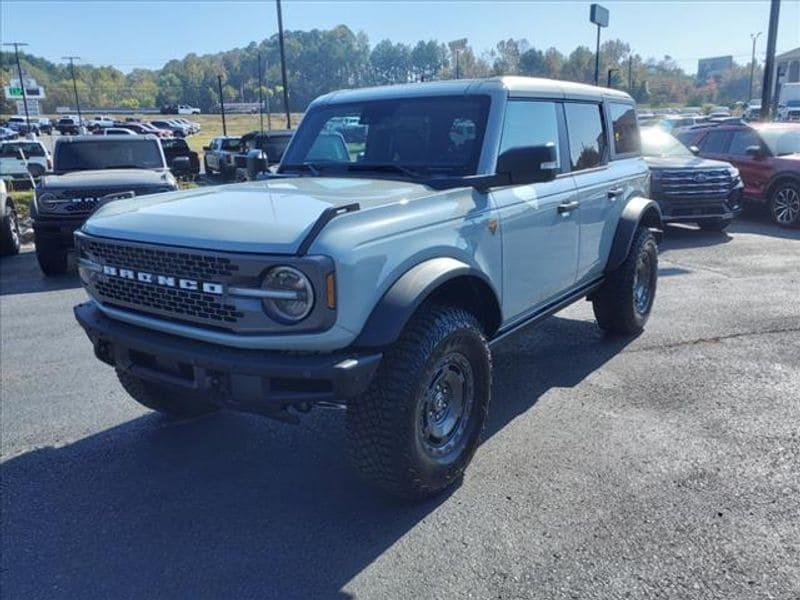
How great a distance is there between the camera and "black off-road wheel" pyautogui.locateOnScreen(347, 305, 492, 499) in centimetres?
304

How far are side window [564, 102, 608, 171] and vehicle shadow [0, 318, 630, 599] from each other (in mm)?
1807

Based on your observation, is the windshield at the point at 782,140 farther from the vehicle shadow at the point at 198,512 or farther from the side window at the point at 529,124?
the vehicle shadow at the point at 198,512

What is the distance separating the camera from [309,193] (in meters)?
3.58

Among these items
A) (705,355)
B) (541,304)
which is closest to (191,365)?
(541,304)

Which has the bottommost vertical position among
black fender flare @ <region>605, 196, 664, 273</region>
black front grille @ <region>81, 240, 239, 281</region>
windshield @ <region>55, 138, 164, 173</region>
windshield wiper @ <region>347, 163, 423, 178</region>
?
black fender flare @ <region>605, 196, 664, 273</region>

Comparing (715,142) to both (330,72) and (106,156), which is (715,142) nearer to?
(106,156)

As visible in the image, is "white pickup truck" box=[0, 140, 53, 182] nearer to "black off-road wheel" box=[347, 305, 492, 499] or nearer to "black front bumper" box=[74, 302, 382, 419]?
"black front bumper" box=[74, 302, 382, 419]

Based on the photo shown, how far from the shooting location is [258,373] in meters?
2.81

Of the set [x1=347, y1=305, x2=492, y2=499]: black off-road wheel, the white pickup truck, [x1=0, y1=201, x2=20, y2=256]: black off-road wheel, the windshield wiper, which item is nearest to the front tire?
the windshield wiper

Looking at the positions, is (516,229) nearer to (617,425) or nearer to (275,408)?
(617,425)

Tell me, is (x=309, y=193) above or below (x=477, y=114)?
below

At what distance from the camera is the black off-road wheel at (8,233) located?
10.8 m

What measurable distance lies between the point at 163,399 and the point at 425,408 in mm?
1878

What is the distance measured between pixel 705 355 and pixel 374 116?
326 cm
